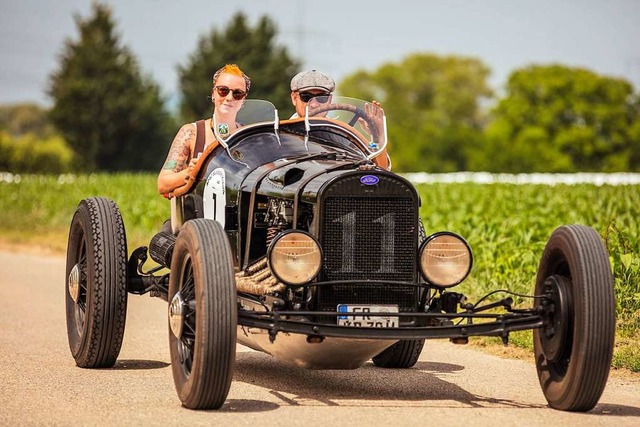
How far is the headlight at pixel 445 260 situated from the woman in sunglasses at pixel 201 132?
222 centimetres

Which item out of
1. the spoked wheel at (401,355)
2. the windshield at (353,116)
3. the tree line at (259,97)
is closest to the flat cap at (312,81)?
the windshield at (353,116)

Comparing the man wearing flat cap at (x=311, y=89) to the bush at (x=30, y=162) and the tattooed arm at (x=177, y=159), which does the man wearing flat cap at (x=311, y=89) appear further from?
the bush at (x=30, y=162)

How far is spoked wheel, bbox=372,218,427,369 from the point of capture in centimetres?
916

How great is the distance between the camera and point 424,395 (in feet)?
26.0

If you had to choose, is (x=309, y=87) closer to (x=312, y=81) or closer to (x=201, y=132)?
(x=312, y=81)

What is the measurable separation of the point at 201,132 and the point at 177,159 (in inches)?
11.1

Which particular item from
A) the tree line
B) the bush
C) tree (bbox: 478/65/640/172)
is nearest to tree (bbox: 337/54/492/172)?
the tree line

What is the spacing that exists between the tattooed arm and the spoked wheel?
1.89 metres

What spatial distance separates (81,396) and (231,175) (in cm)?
186

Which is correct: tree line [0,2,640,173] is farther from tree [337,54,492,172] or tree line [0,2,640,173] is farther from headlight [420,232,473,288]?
headlight [420,232,473,288]

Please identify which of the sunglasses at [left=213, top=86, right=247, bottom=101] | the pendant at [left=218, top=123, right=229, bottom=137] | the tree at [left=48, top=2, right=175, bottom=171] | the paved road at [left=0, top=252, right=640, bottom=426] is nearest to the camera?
the paved road at [left=0, top=252, right=640, bottom=426]

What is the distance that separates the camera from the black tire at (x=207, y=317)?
6715 mm

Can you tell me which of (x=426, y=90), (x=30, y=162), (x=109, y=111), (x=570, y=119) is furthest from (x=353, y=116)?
(x=426, y=90)

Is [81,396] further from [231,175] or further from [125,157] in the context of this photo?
[125,157]
